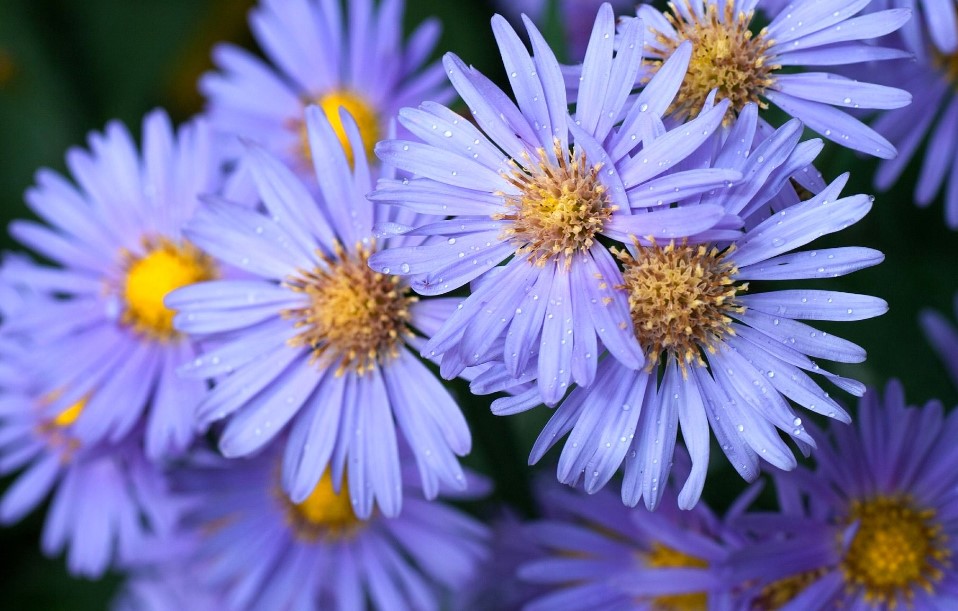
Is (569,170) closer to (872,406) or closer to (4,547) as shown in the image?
(872,406)

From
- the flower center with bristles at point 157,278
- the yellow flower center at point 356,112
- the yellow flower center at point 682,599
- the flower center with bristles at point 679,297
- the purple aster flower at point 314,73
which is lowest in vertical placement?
the yellow flower center at point 682,599

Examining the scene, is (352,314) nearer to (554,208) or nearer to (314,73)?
(554,208)

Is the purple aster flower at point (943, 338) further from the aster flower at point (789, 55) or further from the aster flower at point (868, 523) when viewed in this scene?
the aster flower at point (789, 55)

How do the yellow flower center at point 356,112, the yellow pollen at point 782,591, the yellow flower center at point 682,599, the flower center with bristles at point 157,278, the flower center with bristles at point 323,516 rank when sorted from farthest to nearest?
the yellow flower center at point 356,112
the flower center with bristles at point 323,516
the flower center with bristles at point 157,278
the yellow flower center at point 682,599
the yellow pollen at point 782,591

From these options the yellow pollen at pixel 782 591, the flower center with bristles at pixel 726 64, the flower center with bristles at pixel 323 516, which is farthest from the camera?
the flower center with bristles at pixel 323 516

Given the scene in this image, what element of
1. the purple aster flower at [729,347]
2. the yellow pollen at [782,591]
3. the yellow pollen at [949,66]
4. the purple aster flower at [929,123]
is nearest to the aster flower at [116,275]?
the purple aster flower at [729,347]

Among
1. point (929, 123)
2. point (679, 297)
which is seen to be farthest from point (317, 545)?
point (929, 123)
